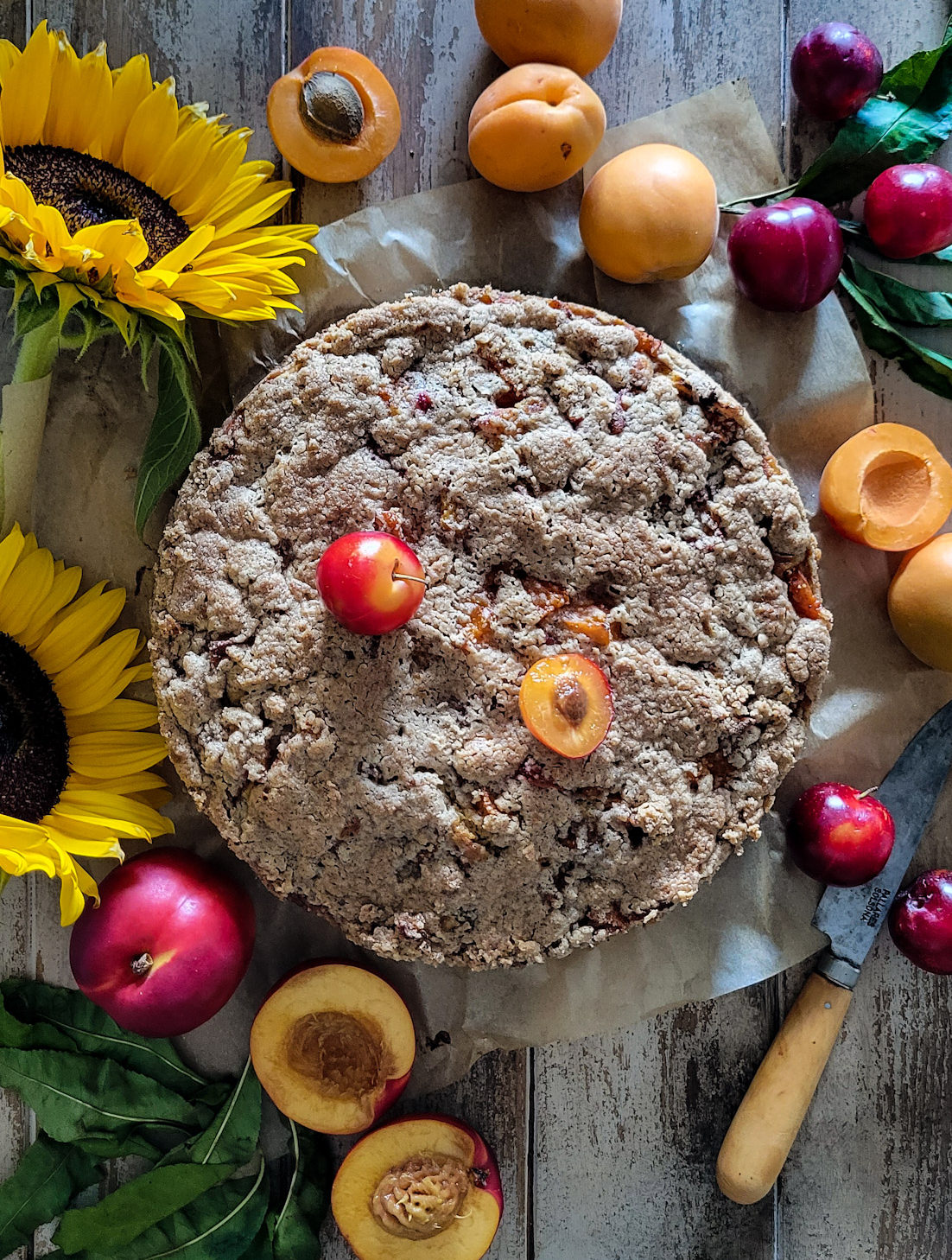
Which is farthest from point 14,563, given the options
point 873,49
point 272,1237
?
point 873,49

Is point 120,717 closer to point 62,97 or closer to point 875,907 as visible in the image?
point 62,97

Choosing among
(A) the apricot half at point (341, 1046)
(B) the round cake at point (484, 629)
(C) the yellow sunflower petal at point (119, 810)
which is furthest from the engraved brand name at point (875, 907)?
(C) the yellow sunflower petal at point (119, 810)

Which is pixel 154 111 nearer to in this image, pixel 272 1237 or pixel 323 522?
pixel 323 522

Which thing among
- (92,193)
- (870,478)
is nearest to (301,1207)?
(870,478)

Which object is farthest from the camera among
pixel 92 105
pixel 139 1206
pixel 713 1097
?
pixel 713 1097

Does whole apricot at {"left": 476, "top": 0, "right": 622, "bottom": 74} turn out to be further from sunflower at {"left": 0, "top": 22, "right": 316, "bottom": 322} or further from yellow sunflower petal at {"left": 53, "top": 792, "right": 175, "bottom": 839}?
yellow sunflower petal at {"left": 53, "top": 792, "right": 175, "bottom": 839}

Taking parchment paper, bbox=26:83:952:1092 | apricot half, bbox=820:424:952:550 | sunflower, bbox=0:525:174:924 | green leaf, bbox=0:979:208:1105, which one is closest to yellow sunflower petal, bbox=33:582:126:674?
sunflower, bbox=0:525:174:924
